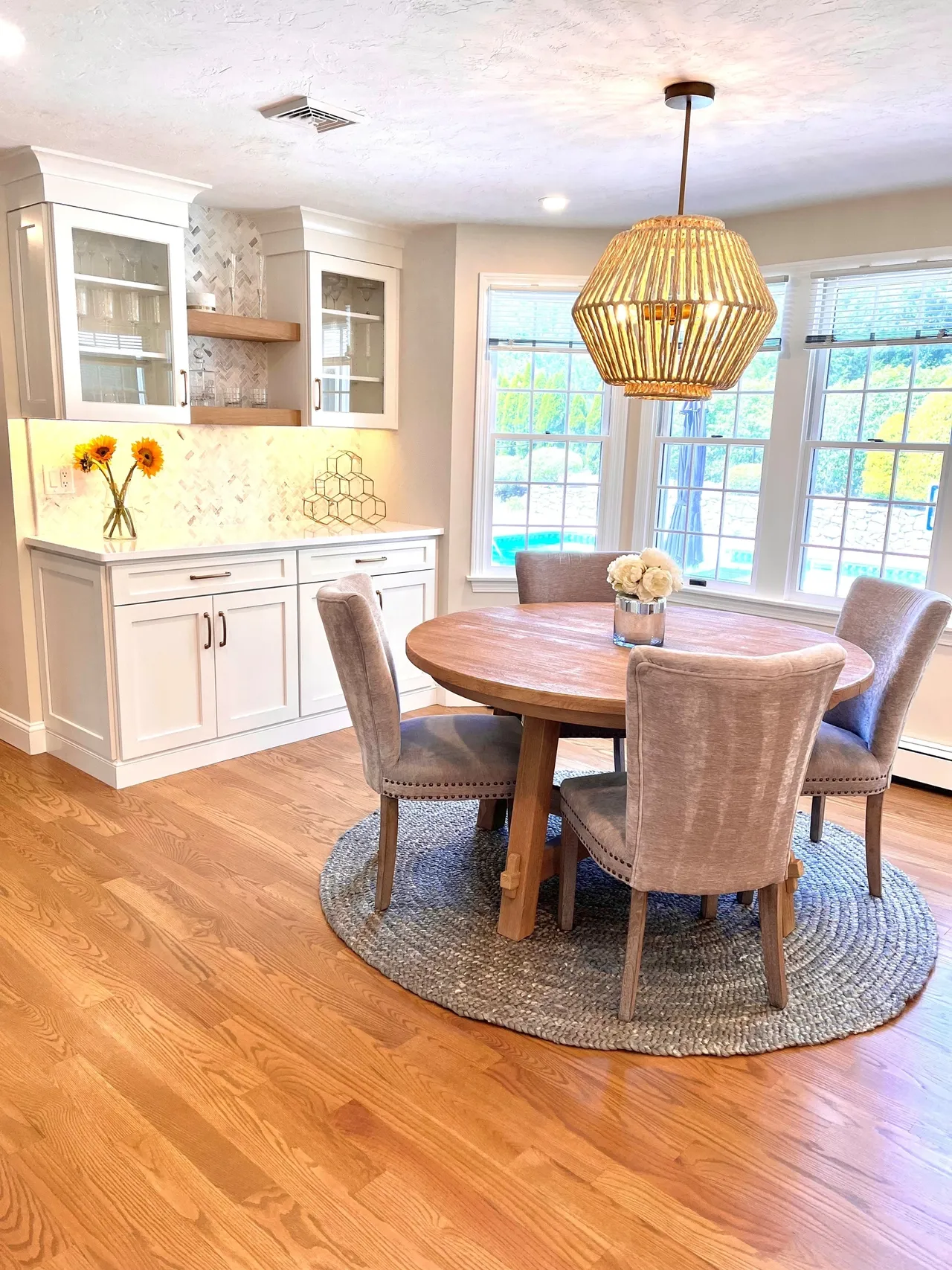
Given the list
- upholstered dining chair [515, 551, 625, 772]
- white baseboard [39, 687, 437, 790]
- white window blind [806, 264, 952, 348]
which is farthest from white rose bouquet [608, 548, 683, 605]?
white baseboard [39, 687, 437, 790]

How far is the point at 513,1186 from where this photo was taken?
5.98 ft

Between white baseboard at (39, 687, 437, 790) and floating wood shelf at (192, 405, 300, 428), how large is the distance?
1.40 meters

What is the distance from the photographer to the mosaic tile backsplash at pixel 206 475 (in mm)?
3912

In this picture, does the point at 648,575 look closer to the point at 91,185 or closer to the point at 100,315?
the point at 100,315

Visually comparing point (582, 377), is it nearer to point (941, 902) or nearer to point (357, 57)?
point (357, 57)

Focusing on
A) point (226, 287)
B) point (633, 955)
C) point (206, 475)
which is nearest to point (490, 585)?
point (206, 475)

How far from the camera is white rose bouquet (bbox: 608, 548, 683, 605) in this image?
2768mm

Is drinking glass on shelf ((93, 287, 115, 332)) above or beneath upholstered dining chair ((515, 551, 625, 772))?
above

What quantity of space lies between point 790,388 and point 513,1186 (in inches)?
138

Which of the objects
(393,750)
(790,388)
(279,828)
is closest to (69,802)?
(279,828)

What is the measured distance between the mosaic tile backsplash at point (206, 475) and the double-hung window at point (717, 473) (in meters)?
1.50

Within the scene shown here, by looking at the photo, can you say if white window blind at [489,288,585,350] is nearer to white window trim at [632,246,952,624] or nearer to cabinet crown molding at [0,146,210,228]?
white window trim at [632,246,952,624]

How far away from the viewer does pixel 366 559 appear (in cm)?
444

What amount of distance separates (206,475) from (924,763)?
11.4ft
